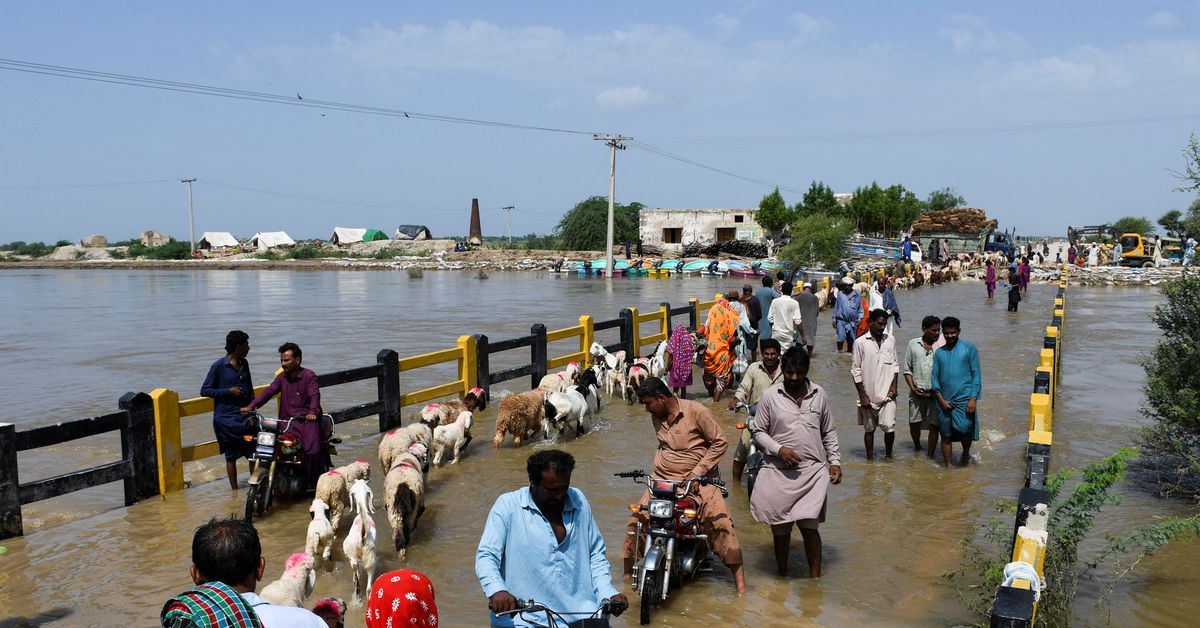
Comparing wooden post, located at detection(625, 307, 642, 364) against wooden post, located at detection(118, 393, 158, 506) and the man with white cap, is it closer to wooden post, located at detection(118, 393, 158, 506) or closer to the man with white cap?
the man with white cap

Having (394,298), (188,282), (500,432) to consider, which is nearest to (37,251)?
(188,282)

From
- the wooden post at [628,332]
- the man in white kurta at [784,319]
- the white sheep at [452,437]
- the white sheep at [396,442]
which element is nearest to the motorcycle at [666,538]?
the white sheep at [396,442]

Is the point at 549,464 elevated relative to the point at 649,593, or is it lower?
elevated

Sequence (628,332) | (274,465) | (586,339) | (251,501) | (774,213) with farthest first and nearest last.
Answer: (774,213) → (628,332) → (586,339) → (274,465) → (251,501)

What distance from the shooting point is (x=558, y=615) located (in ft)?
11.9

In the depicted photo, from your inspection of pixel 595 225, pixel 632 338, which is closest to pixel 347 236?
pixel 595 225

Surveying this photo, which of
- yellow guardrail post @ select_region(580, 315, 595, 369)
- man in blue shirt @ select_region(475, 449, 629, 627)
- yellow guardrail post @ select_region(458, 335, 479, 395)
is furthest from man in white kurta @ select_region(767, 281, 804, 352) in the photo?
man in blue shirt @ select_region(475, 449, 629, 627)

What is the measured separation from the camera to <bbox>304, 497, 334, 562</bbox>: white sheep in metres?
6.07

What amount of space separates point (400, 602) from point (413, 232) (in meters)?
109

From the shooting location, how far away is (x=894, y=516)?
7574mm

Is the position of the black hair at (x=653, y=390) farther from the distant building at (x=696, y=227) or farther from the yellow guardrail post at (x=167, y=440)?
the distant building at (x=696, y=227)

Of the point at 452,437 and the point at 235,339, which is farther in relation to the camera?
the point at 452,437

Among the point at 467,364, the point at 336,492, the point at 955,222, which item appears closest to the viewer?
the point at 336,492

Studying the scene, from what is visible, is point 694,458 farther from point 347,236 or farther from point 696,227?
point 347,236
